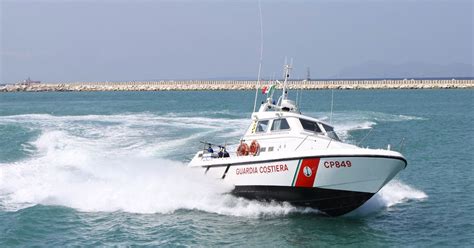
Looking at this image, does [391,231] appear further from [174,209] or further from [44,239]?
[44,239]

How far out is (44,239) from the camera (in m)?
15.8

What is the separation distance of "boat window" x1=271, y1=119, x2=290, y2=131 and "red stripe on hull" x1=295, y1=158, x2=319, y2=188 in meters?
1.90

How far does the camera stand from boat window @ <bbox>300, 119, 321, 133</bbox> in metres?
18.0

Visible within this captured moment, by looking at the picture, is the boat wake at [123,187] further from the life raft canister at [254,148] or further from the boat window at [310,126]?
the boat window at [310,126]

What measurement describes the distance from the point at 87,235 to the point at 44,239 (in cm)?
104

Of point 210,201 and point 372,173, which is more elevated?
point 372,173

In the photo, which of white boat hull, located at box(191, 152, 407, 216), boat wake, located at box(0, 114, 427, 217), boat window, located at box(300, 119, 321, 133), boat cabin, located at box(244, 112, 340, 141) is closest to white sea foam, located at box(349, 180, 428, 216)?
boat wake, located at box(0, 114, 427, 217)

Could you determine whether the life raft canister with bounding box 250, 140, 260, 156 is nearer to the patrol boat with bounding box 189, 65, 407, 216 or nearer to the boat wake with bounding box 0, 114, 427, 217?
the patrol boat with bounding box 189, 65, 407, 216

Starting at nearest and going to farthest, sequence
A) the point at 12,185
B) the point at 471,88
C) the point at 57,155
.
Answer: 1. the point at 12,185
2. the point at 57,155
3. the point at 471,88

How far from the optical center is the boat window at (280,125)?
712 inches

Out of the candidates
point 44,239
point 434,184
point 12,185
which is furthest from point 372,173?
point 12,185

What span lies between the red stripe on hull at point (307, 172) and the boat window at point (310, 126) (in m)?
1.84

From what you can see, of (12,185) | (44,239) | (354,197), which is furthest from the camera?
(12,185)

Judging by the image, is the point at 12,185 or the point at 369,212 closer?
the point at 369,212
